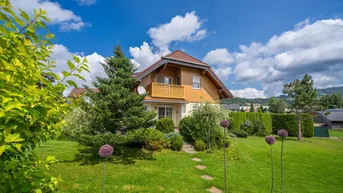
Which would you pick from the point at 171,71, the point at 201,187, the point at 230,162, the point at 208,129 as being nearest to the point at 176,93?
the point at 171,71

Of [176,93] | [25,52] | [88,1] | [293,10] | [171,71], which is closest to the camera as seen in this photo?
[25,52]

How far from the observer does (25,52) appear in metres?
1.83

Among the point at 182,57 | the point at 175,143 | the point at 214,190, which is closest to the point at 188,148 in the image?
the point at 175,143

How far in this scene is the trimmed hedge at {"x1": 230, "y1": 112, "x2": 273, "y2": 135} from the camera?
2108 cm

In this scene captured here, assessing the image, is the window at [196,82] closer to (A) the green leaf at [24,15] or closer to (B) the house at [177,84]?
(B) the house at [177,84]

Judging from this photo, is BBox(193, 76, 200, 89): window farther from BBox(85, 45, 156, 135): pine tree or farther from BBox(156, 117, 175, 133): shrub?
BBox(85, 45, 156, 135): pine tree

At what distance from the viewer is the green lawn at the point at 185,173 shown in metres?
5.34

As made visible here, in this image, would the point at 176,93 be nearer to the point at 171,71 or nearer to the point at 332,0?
the point at 171,71

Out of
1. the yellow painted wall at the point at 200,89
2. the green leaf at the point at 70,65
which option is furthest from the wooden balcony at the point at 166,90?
the green leaf at the point at 70,65

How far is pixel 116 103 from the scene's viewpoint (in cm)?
746

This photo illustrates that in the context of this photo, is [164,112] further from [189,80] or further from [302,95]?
[302,95]

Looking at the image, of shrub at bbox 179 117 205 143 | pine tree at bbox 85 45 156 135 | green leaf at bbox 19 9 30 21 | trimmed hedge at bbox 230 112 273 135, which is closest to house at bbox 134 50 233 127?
trimmed hedge at bbox 230 112 273 135

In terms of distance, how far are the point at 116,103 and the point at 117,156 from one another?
2648 millimetres

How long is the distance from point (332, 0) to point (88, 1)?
12458 mm
